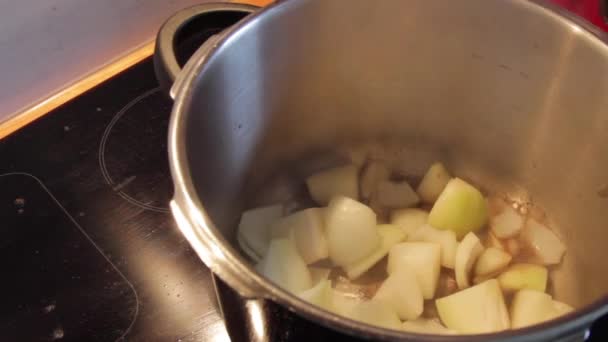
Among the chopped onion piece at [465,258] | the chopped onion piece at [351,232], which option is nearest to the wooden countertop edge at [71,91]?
the chopped onion piece at [351,232]

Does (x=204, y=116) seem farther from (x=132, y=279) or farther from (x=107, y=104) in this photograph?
(x=107, y=104)

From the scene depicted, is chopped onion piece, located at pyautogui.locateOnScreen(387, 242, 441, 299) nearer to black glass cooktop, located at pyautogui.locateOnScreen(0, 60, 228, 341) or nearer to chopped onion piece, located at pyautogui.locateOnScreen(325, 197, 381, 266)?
chopped onion piece, located at pyautogui.locateOnScreen(325, 197, 381, 266)

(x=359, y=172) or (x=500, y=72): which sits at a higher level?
(x=500, y=72)

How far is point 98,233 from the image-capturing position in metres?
0.76

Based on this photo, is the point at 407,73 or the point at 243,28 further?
the point at 407,73

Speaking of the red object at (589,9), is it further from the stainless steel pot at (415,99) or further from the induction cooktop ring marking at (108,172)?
the induction cooktop ring marking at (108,172)

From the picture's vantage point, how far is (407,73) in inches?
31.7

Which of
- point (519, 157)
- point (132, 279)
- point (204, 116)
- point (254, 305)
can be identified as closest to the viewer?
point (254, 305)

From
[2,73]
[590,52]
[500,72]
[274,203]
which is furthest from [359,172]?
[2,73]

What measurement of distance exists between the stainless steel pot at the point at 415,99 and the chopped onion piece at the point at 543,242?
0.6 inches

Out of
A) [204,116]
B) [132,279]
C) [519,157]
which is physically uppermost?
[204,116]

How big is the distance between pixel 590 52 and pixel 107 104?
627 mm

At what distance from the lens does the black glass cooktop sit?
27.1 inches

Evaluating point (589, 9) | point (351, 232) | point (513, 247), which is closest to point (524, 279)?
point (513, 247)
